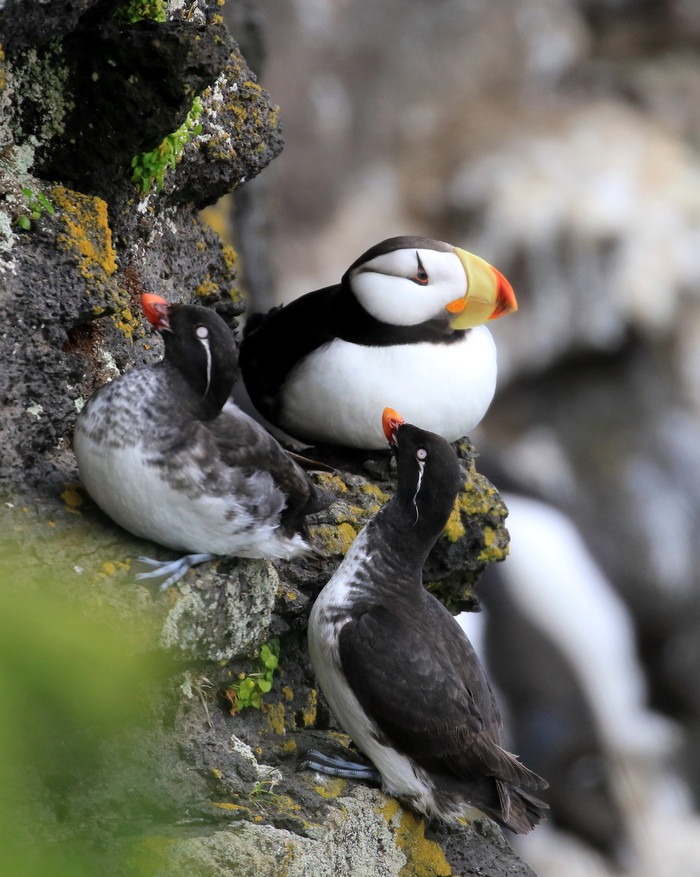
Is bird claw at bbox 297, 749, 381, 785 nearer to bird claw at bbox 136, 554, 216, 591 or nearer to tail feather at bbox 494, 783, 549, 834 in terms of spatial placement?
tail feather at bbox 494, 783, 549, 834

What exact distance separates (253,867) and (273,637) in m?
0.91

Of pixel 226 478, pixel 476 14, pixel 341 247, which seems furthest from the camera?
pixel 476 14

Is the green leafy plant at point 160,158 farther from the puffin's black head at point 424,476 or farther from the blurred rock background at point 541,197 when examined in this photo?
the blurred rock background at point 541,197

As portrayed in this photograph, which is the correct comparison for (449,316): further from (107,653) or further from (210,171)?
(107,653)

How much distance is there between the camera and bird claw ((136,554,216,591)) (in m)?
2.64

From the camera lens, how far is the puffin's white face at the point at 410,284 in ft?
12.2

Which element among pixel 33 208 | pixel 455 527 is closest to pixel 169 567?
pixel 33 208

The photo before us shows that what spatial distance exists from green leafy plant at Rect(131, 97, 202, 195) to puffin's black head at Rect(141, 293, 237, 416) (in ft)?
2.49

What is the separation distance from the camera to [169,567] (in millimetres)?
2672

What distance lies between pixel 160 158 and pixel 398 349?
95cm

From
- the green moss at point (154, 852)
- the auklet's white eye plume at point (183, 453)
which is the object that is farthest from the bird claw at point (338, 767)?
the green moss at point (154, 852)

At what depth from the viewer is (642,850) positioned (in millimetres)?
6695

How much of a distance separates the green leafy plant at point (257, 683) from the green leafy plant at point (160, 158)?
138 cm

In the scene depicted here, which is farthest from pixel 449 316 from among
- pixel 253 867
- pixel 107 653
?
pixel 107 653
